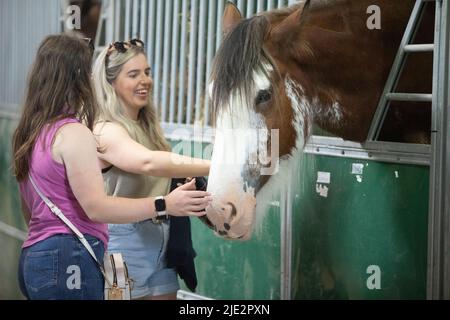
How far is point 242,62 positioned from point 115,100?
1.54 feet

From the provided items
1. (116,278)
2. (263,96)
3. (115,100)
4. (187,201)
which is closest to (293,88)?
(263,96)

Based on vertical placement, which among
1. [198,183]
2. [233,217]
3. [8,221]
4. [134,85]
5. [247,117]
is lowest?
[8,221]

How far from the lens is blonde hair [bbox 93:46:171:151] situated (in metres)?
2.39

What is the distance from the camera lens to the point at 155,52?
2.68 m

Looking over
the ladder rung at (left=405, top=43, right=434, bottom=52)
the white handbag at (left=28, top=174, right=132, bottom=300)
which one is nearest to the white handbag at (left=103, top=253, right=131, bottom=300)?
the white handbag at (left=28, top=174, right=132, bottom=300)

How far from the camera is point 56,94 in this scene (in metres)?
2.19

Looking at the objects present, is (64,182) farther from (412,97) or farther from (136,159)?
(412,97)

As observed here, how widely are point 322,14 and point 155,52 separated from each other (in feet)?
2.27

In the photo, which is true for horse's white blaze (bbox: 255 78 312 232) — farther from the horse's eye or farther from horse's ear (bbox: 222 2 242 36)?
horse's ear (bbox: 222 2 242 36)

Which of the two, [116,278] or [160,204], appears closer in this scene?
[160,204]

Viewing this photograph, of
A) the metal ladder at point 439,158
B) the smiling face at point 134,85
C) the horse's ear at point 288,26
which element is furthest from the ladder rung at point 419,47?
the smiling face at point 134,85

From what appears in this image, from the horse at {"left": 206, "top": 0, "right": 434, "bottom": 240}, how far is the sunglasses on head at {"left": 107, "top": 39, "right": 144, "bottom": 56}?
1.11 ft
